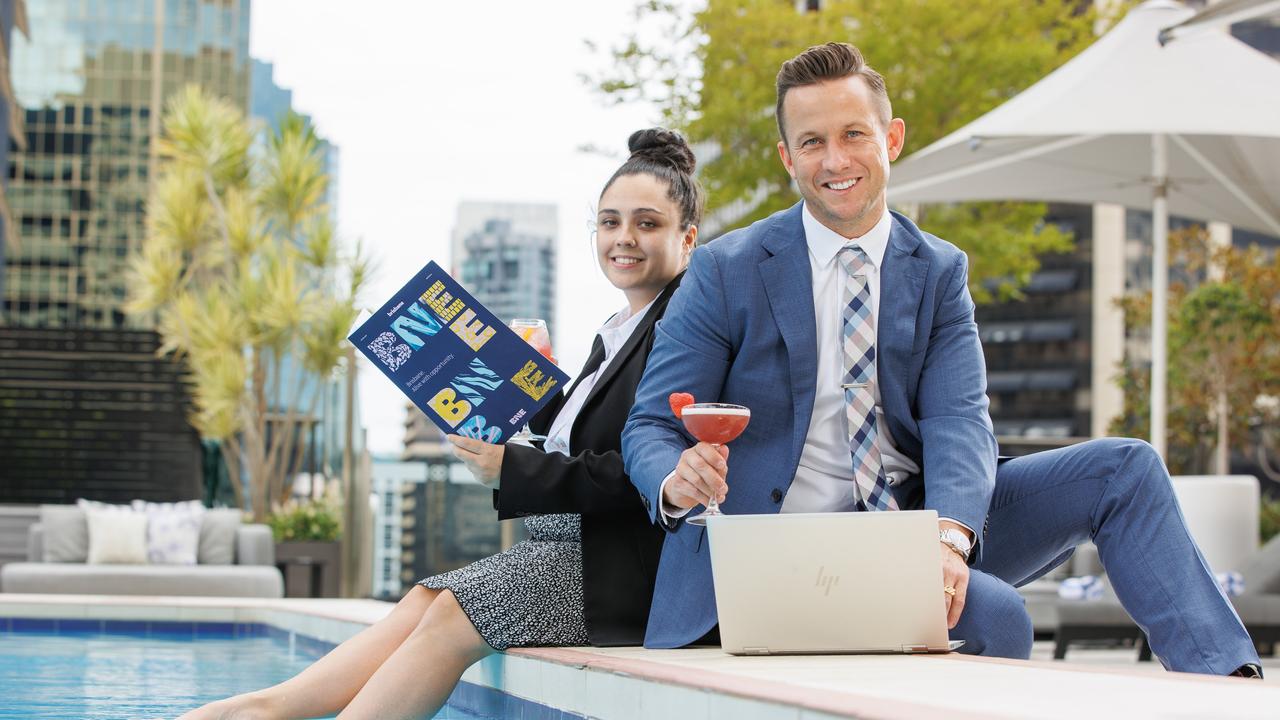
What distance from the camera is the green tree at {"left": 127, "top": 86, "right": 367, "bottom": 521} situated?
46.2 ft

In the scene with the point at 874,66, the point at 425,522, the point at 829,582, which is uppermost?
the point at 874,66

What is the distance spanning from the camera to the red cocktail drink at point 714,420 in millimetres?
2262

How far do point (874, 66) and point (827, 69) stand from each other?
12.4m

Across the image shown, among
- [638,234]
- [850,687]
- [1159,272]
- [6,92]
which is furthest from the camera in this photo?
[6,92]

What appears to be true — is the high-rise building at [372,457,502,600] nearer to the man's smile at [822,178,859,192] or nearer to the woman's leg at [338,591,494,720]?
the woman's leg at [338,591,494,720]

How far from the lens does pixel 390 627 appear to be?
291 centimetres

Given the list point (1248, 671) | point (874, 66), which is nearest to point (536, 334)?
point (1248, 671)

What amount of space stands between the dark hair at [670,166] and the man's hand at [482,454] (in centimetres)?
77

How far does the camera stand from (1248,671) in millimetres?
2180

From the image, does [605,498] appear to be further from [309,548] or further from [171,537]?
[309,548]

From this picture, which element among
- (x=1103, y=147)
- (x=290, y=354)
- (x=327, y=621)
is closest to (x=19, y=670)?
(x=327, y=621)

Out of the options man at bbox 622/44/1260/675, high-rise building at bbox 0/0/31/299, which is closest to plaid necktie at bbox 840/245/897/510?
man at bbox 622/44/1260/675

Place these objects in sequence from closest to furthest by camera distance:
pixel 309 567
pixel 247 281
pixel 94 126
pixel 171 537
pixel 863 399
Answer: pixel 863 399
pixel 171 537
pixel 309 567
pixel 247 281
pixel 94 126

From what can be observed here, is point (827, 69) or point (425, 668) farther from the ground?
point (827, 69)
